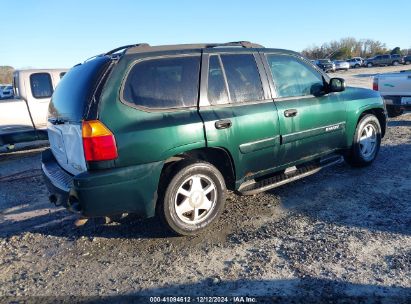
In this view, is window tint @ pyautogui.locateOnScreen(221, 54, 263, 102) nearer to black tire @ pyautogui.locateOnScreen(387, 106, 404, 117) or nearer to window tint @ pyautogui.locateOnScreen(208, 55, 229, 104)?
window tint @ pyautogui.locateOnScreen(208, 55, 229, 104)

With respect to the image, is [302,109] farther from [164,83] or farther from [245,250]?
[245,250]

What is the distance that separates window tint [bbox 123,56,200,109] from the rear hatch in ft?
0.96

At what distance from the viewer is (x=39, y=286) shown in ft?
9.85

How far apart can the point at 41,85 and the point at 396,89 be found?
8179 mm

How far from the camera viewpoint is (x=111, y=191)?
10.4ft

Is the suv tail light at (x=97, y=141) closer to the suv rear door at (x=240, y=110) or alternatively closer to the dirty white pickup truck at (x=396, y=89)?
the suv rear door at (x=240, y=110)

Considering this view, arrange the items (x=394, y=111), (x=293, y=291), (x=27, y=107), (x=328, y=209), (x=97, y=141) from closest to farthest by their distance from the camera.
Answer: (x=293, y=291), (x=97, y=141), (x=328, y=209), (x=27, y=107), (x=394, y=111)

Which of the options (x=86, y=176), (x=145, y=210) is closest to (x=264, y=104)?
(x=145, y=210)

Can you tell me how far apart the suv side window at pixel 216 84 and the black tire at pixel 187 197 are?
2.26 ft

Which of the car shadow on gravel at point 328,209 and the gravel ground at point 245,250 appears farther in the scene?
the car shadow on gravel at point 328,209

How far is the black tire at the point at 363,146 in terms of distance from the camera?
5.30m

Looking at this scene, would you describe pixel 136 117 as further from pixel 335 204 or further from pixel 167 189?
pixel 335 204

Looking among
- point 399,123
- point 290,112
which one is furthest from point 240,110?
point 399,123

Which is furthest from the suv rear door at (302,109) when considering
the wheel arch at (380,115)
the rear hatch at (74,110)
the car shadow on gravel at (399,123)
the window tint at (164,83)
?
the car shadow on gravel at (399,123)
